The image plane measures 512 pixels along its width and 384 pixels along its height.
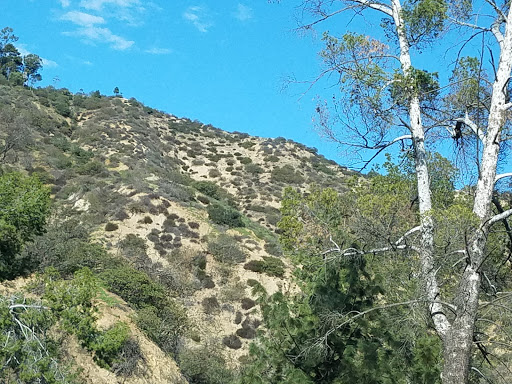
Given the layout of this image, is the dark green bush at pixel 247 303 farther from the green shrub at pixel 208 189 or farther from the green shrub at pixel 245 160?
the green shrub at pixel 245 160

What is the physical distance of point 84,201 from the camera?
36.3 metres

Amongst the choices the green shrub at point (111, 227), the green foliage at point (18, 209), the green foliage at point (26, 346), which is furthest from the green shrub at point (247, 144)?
the green foliage at point (26, 346)

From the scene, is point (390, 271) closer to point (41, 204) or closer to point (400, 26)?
point (400, 26)

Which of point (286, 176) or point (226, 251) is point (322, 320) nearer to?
point (226, 251)

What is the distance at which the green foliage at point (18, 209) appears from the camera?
546 inches

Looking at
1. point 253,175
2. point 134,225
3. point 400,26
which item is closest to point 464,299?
point 400,26

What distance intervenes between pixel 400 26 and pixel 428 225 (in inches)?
105

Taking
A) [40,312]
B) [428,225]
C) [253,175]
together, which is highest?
[253,175]

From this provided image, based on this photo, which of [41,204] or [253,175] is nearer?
[41,204]

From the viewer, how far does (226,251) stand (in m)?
34.5

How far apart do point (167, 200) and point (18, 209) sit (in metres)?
24.7

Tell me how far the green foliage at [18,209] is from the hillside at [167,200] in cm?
462

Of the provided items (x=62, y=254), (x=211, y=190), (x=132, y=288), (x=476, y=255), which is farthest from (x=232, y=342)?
(x=476, y=255)

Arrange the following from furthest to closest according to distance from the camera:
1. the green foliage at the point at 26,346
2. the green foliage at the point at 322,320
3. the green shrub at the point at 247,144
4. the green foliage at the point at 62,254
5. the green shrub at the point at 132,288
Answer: the green shrub at the point at 247,144, the green shrub at the point at 132,288, the green foliage at the point at 62,254, the green foliage at the point at 26,346, the green foliage at the point at 322,320
